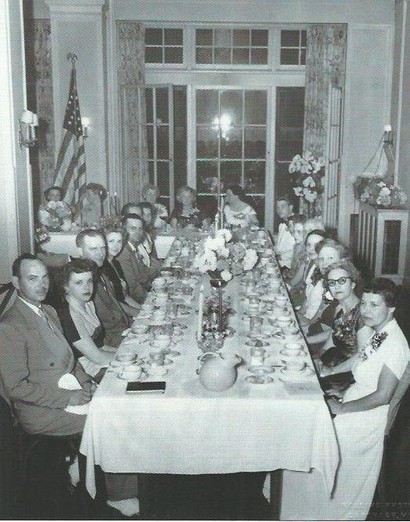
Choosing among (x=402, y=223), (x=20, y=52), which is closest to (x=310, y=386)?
(x=20, y=52)

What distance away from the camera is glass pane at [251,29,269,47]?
9609 mm

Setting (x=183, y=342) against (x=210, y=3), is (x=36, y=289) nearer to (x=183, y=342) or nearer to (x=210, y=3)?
(x=183, y=342)

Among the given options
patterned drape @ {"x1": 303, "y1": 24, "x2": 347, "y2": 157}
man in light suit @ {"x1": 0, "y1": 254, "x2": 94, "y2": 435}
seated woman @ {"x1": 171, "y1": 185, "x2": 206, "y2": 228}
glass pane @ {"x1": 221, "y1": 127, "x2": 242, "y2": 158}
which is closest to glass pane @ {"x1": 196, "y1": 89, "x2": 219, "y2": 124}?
glass pane @ {"x1": 221, "y1": 127, "x2": 242, "y2": 158}

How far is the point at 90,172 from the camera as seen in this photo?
9391mm

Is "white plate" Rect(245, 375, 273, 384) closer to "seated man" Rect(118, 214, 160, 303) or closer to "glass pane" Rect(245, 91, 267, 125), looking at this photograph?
"seated man" Rect(118, 214, 160, 303)

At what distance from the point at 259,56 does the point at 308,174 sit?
6.96 ft

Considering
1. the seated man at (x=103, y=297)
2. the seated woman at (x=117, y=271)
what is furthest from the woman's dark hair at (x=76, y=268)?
the seated woman at (x=117, y=271)

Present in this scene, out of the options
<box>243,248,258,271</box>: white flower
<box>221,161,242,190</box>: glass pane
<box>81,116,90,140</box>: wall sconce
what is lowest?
<box>243,248,258,271</box>: white flower

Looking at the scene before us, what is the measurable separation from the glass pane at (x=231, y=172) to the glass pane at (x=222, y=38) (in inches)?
70.5

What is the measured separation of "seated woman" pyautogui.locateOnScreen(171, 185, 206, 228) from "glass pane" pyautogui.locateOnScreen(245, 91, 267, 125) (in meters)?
2.00

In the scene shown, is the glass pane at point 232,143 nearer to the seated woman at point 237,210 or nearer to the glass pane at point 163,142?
the glass pane at point 163,142

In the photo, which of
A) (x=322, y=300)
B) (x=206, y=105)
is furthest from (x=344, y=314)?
(x=206, y=105)

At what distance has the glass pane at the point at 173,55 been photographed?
970 centimetres

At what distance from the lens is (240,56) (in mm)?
9648
